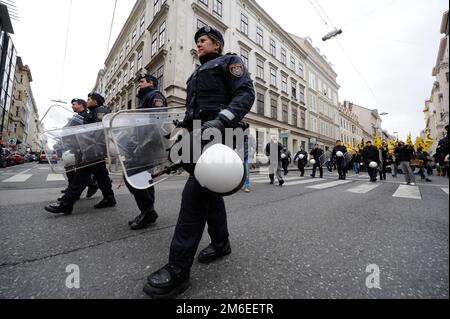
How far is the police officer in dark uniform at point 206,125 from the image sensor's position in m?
1.18

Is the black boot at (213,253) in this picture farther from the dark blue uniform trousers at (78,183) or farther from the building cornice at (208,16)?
the building cornice at (208,16)

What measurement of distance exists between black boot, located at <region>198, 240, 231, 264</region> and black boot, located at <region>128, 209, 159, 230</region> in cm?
101

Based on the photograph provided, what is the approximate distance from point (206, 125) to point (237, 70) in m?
0.51

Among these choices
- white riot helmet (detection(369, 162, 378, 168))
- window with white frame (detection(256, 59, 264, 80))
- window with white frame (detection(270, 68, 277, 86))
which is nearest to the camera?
white riot helmet (detection(369, 162, 378, 168))

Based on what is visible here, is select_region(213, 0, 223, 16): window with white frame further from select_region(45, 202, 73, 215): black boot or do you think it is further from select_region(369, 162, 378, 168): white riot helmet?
select_region(45, 202, 73, 215): black boot

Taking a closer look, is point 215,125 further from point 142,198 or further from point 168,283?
point 142,198

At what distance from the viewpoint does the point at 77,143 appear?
104 inches

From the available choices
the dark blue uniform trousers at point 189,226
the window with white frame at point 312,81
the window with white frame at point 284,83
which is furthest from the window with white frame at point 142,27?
the dark blue uniform trousers at point 189,226

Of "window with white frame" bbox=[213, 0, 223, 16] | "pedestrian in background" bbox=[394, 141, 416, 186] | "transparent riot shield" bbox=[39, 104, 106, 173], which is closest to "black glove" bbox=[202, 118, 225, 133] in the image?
"transparent riot shield" bbox=[39, 104, 106, 173]

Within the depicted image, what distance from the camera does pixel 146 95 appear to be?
2.38m

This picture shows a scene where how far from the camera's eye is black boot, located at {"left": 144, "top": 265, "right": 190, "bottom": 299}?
1.10 metres

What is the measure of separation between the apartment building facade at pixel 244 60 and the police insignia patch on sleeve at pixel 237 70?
11.1 metres
